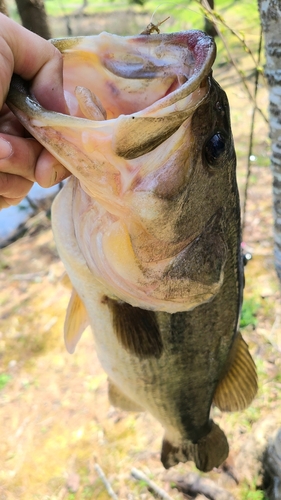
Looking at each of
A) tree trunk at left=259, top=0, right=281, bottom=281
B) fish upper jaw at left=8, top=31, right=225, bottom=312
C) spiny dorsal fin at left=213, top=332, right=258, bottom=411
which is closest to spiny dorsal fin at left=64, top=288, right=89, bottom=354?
fish upper jaw at left=8, top=31, right=225, bottom=312

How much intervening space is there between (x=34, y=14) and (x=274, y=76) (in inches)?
109

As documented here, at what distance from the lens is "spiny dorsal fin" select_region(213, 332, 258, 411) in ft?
5.96

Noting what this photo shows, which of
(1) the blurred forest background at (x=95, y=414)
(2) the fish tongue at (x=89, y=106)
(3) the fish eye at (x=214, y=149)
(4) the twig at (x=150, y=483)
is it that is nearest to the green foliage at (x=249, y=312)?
(1) the blurred forest background at (x=95, y=414)

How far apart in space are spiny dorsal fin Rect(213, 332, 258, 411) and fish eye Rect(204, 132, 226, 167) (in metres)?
0.95

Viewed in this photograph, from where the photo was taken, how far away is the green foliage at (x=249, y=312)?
3377mm

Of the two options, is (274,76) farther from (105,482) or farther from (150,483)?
(105,482)

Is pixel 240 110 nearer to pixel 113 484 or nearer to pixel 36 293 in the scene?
pixel 36 293

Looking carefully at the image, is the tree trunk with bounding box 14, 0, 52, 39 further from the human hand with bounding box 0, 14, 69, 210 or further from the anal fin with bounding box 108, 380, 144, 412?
the anal fin with bounding box 108, 380, 144, 412

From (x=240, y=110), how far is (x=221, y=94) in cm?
660

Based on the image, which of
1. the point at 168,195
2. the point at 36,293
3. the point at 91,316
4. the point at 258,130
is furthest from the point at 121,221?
the point at 258,130

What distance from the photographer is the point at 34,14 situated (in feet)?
11.4

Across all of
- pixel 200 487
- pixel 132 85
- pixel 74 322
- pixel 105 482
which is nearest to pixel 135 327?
pixel 74 322

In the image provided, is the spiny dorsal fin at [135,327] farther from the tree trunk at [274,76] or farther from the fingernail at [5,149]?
the tree trunk at [274,76]

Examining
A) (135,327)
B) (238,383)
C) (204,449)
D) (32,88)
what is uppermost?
(32,88)
